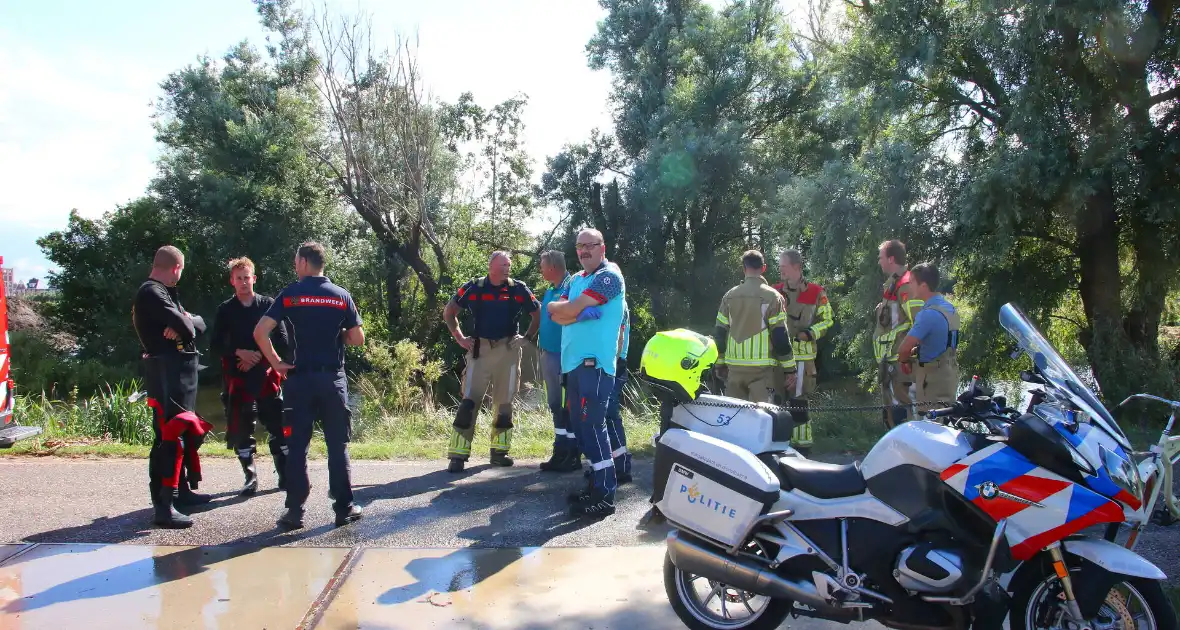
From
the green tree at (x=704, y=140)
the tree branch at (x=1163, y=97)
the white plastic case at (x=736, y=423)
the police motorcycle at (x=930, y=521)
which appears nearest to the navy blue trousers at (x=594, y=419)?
the white plastic case at (x=736, y=423)

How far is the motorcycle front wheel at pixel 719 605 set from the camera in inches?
140

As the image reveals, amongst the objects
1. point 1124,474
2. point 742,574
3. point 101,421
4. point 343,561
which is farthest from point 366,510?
point 101,421

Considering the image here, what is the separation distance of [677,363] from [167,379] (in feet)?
11.3

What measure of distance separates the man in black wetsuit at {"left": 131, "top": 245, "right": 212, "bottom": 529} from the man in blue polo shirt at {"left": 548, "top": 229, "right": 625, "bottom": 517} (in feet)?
7.99

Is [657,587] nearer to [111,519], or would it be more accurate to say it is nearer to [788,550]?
[788,550]

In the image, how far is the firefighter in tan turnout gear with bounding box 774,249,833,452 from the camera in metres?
7.34

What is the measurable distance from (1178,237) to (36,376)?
22889 mm

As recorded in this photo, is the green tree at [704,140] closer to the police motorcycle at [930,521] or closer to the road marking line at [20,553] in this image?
the police motorcycle at [930,521]

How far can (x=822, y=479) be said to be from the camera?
11.5 ft

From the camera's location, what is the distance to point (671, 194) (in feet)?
74.1

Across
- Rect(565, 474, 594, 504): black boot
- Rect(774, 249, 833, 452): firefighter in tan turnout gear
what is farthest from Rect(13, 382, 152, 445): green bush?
Rect(774, 249, 833, 452): firefighter in tan turnout gear

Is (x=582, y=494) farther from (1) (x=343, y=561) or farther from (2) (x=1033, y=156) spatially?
(2) (x=1033, y=156)

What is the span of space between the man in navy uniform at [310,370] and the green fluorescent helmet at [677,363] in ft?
6.52

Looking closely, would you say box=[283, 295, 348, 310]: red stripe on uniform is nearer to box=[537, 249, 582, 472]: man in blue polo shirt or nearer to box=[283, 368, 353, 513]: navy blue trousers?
box=[283, 368, 353, 513]: navy blue trousers
